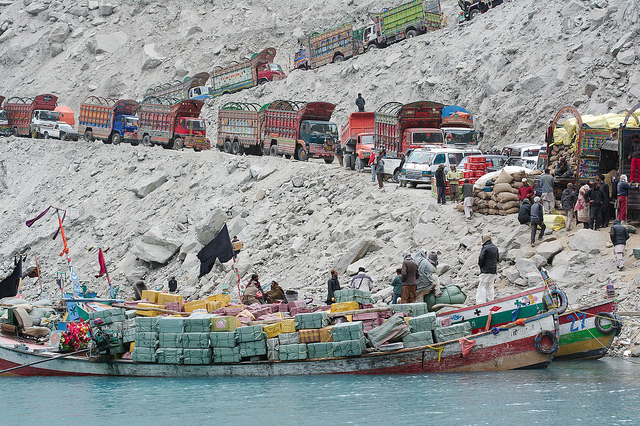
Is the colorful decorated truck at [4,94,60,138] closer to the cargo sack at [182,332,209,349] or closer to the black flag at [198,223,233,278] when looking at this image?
the black flag at [198,223,233,278]

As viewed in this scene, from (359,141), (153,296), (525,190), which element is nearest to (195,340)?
(153,296)

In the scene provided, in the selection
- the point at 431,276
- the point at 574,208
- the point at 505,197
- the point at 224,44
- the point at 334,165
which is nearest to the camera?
the point at 431,276

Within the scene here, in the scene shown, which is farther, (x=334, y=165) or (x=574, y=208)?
(x=334, y=165)

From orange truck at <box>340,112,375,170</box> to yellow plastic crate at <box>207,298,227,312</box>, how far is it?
13.9 meters

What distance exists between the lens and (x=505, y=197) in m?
24.3

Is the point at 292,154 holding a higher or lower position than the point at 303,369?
higher

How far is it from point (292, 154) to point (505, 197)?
15.9 m

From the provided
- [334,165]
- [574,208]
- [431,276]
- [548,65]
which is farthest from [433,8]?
[431,276]

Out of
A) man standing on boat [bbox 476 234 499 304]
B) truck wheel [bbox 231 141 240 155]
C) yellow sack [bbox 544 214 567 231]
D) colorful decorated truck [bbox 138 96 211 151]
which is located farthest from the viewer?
colorful decorated truck [bbox 138 96 211 151]

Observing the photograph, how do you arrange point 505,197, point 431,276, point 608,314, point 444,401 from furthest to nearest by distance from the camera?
point 505,197
point 431,276
point 608,314
point 444,401

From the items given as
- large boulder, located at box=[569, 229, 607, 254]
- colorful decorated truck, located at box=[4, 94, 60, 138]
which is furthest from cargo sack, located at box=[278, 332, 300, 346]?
colorful decorated truck, located at box=[4, 94, 60, 138]

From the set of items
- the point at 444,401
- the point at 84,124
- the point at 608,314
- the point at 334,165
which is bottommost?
the point at 444,401

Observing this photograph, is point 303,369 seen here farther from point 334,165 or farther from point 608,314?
point 334,165

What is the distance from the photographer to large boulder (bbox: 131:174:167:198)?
132 feet
